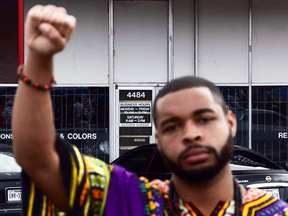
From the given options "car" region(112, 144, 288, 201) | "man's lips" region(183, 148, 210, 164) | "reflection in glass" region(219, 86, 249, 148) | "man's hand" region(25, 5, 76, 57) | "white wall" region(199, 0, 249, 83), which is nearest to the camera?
"man's hand" region(25, 5, 76, 57)

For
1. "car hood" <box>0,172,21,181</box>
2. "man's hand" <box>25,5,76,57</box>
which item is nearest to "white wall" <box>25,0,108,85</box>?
"car hood" <box>0,172,21,181</box>

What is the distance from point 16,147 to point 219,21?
32.3 feet

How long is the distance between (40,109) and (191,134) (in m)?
0.45

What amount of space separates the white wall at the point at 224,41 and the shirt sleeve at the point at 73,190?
31.3ft

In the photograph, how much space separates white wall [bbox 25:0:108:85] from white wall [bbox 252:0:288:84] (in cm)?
290

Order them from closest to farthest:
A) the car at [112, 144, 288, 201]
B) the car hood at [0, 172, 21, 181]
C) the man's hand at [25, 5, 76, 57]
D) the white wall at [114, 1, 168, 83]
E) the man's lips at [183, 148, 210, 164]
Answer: the man's hand at [25, 5, 76, 57] < the man's lips at [183, 148, 210, 164] < the car at [112, 144, 288, 201] < the car hood at [0, 172, 21, 181] < the white wall at [114, 1, 168, 83]

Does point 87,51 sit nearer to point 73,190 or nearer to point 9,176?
point 9,176

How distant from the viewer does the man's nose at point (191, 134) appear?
174 cm

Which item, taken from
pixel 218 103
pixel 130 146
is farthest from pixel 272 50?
pixel 218 103

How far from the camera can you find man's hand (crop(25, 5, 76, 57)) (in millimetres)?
1561

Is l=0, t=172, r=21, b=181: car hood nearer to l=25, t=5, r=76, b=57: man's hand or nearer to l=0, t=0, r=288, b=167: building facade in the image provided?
l=0, t=0, r=288, b=167: building facade

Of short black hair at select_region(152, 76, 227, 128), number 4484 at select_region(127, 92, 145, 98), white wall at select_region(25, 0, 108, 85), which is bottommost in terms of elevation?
short black hair at select_region(152, 76, 227, 128)

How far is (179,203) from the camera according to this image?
1.85 m

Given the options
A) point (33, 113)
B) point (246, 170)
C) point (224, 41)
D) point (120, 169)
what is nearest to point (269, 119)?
point (224, 41)
